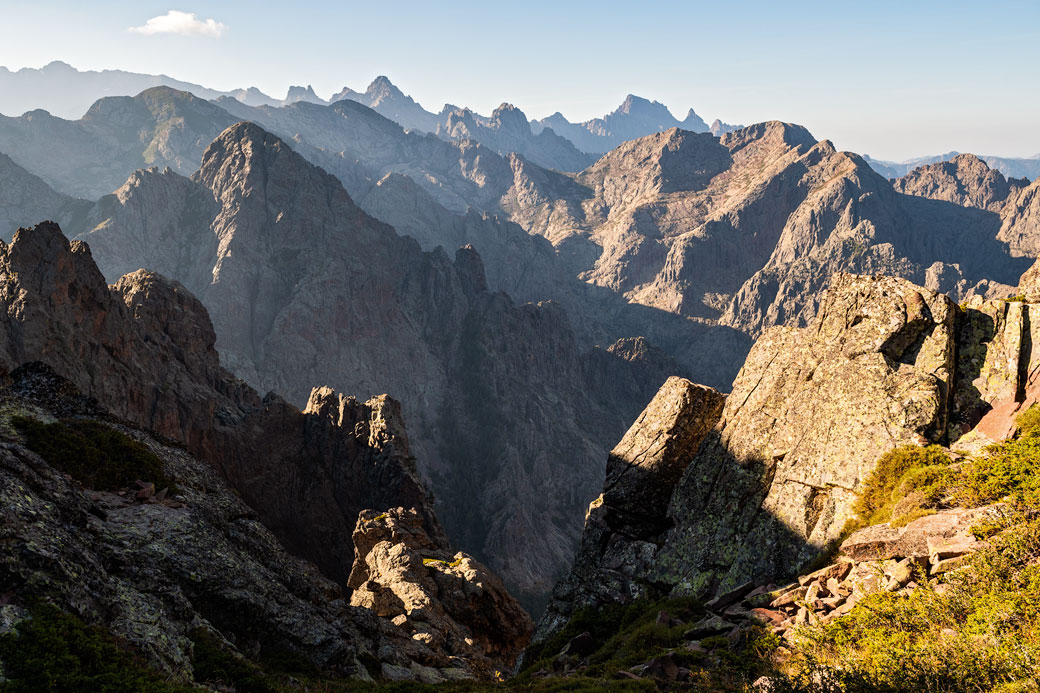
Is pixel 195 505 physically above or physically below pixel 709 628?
above

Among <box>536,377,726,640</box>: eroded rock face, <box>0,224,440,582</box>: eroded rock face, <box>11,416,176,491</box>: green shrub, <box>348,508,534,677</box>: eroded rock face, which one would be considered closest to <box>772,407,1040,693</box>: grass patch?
<box>536,377,726,640</box>: eroded rock face

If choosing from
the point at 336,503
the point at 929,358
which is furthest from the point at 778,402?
the point at 336,503

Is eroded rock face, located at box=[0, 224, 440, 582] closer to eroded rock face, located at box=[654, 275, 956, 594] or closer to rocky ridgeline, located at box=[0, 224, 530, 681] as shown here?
rocky ridgeline, located at box=[0, 224, 530, 681]

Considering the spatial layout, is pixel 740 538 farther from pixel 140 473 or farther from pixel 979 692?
pixel 140 473

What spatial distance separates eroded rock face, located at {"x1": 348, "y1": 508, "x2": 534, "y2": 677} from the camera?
39062 millimetres

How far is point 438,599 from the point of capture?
44844 mm

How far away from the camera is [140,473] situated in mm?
27109

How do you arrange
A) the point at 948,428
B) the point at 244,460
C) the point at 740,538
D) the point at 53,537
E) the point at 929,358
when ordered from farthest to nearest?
the point at 244,460
the point at 740,538
the point at 929,358
the point at 948,428
the point at 53,537

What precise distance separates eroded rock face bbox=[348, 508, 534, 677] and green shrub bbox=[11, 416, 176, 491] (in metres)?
17.2

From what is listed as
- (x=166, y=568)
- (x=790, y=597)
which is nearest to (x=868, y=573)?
(x=790, y=597)

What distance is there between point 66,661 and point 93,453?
15686 millimetres

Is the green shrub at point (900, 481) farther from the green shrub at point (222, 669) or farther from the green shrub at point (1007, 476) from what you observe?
the green shrub at point (222, 669)

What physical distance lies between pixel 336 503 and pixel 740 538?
3247 inches

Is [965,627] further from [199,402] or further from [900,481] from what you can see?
[199,402]
